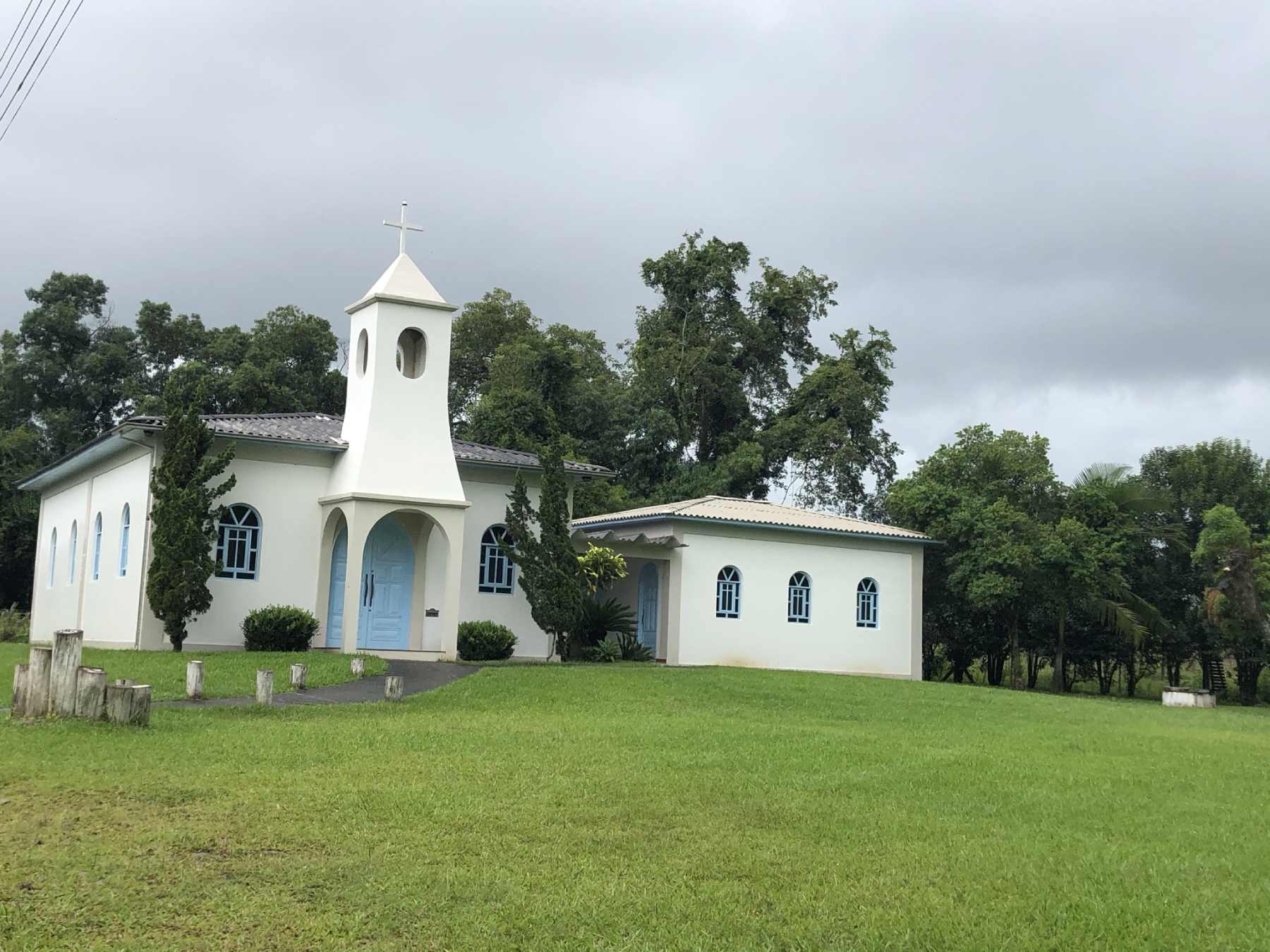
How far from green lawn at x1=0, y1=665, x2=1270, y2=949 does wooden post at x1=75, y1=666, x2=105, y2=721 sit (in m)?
0.42

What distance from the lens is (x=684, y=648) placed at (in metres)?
27.5

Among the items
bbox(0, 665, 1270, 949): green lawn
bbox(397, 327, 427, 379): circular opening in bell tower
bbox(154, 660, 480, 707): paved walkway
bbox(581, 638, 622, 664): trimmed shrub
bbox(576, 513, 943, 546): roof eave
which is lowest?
bbox(0, 665, 1270, 949): green lawn

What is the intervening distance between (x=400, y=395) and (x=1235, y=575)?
1821 centimetres

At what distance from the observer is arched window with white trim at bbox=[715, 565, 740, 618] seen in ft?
92.2

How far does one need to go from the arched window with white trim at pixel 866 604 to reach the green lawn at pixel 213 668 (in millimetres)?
12271

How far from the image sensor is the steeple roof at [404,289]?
25062 millimetres

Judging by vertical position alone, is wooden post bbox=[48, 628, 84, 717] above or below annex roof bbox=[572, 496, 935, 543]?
below

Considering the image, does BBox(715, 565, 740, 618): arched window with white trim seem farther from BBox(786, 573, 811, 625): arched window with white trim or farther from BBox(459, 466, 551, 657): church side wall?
BBox(459, 466, 551, 657): church side wall

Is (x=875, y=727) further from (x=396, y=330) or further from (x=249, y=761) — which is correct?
(x=396, y=330)

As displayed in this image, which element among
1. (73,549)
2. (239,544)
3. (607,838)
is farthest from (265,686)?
(73,549)

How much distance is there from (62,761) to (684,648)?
1783 cm

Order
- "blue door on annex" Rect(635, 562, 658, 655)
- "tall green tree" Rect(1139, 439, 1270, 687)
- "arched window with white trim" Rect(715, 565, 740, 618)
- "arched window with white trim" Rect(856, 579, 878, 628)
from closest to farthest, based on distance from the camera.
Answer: "arched window with white trim" Rect(715, 565, 740, 618), "blue door on annex" Rect(635, 562, 658, 655), "arched window with white trim" Rect(856, 579, 878, 628), "tall green tree" Rect(1139, 439, 1270, 687)

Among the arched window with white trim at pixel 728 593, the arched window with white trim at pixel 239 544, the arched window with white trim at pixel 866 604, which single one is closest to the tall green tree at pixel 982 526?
the arched window with white trim at pixel 866 604

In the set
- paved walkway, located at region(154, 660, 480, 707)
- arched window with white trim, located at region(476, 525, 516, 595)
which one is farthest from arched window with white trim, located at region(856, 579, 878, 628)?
paved walkway, located at region(154, 660, 480, 707)
